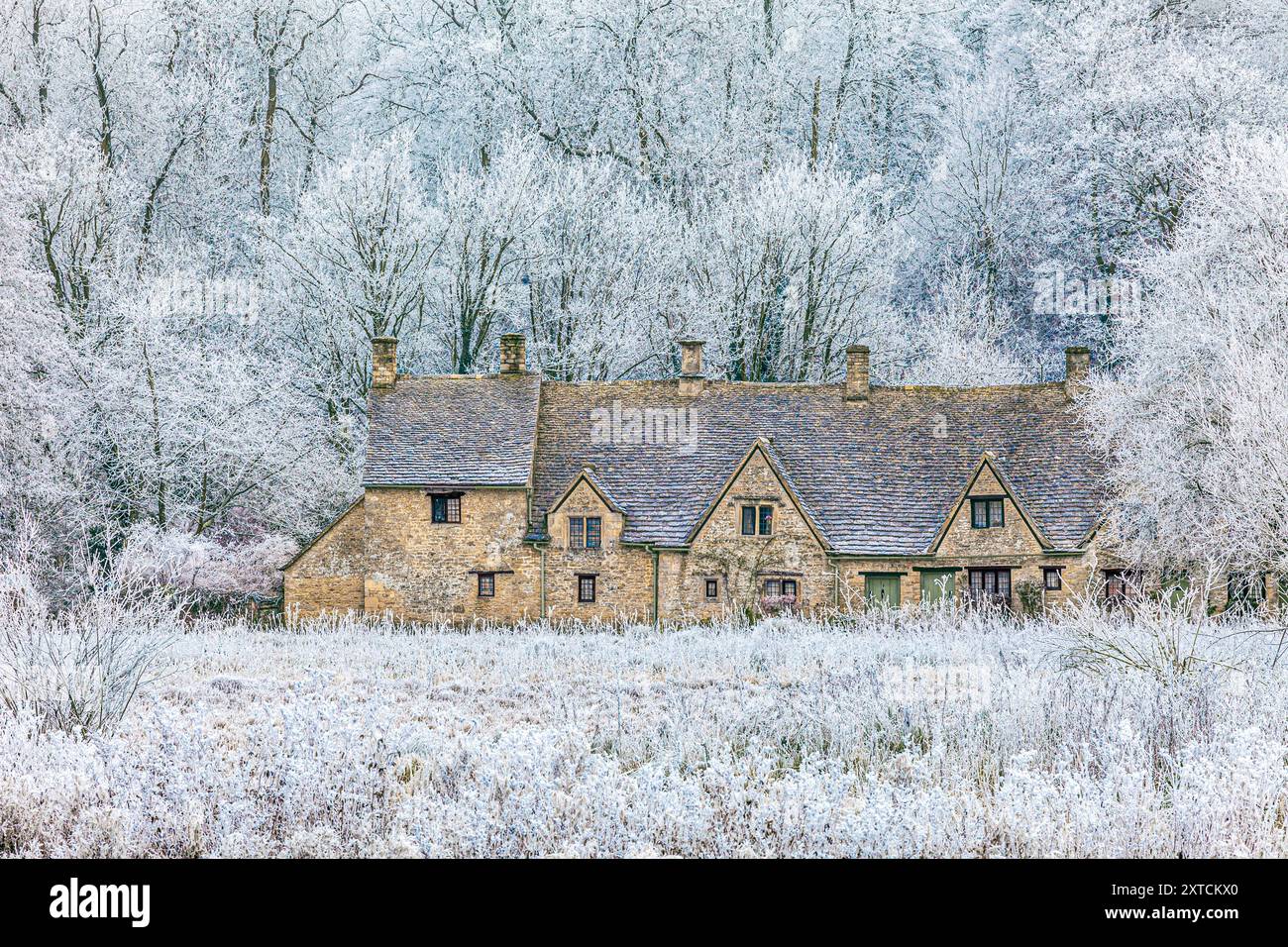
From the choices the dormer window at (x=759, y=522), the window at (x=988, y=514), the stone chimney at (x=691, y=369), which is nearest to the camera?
the window at (x=988, y=514)

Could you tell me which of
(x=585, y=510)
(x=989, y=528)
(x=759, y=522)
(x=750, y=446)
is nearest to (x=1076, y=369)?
(x=989, y=528)

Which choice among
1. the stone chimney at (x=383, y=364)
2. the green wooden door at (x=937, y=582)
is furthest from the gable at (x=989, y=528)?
the stone chimney at (x=383, y=364)

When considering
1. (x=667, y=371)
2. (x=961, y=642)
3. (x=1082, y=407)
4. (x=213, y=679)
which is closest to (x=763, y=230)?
(x=667, y=371)

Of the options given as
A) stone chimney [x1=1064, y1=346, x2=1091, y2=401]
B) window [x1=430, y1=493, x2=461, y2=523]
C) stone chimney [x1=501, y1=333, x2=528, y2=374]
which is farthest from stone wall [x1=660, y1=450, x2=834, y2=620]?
stone chimney [x1=1064, y1=346, x2=1091, y2=401]

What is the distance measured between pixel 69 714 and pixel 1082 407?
32.4m

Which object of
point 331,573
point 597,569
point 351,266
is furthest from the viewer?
point 351,266

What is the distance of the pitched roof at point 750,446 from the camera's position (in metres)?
36.2

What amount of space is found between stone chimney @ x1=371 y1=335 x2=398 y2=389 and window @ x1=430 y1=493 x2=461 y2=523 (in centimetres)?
482

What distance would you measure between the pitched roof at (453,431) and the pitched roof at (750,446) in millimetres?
45

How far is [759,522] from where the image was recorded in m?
35.7

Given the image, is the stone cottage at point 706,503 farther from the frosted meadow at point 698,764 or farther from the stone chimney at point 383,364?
the frosted meadow at point 698,764

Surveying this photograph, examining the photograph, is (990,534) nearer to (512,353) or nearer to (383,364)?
(512,353)

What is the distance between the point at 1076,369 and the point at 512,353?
59.2 feet

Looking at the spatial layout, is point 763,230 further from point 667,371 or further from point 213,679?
point 213,679
